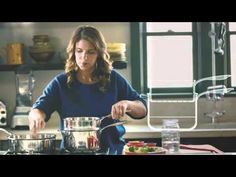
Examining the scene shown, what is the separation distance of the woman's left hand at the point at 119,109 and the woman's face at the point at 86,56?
0.70 ft

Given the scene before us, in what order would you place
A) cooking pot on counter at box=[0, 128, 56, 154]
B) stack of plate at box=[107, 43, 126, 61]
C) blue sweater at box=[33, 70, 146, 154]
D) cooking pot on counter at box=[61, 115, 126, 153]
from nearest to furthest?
cooking pot on counter at box=[0, 128, 56, 154] < cooking pot on counter at box=[61, 115, 126, 153] < blue sweater at box=[33, 70, 146, 154] < stack of plate at box=[107, 43, 126, 61]

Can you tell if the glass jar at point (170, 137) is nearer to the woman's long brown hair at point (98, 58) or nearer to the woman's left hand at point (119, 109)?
the woman's left hand at point (119, 109)

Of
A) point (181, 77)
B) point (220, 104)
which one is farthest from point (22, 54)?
point (220, 104)

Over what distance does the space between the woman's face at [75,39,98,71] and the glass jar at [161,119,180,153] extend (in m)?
0.50

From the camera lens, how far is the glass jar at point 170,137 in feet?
8.92

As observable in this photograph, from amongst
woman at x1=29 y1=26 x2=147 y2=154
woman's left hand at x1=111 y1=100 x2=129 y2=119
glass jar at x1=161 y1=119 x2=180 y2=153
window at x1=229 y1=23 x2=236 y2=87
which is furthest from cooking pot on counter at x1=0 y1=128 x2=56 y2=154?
window at x1=229 y1=23 x2=236 y2=87

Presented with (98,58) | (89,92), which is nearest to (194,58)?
(98,58)

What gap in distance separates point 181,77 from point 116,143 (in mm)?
622

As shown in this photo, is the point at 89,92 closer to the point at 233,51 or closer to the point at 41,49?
the point at 41,49

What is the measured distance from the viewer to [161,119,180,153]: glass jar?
2719 mm

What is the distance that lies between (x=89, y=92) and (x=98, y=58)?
196 mm

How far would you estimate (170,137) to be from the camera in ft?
9.25

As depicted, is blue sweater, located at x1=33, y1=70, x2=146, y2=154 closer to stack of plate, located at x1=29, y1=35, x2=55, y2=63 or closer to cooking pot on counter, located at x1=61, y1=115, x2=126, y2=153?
cooking pot on counter, located at x1=61, y1=115, x2=126, y2=153

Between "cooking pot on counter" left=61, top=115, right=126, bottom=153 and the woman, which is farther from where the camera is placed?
the woman
